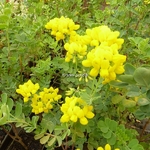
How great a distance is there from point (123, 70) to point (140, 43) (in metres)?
0.23

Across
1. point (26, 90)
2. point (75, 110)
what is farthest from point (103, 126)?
point (26, 90)

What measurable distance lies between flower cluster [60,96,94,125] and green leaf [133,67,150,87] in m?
0.19

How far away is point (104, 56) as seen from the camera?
2.48 ft

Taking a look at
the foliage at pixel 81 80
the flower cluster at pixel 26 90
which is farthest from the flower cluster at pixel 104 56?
the flower cluster at pixel 26 90

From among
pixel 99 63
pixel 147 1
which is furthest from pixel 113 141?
pixel 147 1

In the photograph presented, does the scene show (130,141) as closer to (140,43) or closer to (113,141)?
(113,141)

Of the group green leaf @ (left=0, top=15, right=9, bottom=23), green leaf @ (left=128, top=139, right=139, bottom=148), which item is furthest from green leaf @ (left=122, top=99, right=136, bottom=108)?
green leaf @ (left=0, top=15, right=9, bottom=23)

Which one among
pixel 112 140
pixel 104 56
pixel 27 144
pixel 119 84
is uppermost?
pixel 104 56

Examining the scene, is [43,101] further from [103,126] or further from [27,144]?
[27,144]

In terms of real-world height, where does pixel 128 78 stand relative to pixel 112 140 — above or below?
above

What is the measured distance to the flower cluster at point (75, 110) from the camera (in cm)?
84

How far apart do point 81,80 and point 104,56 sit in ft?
1.08

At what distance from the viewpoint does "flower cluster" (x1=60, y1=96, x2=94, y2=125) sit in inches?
32.9

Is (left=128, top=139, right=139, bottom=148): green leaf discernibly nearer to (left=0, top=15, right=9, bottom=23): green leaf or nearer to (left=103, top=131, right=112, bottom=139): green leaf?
(left=103, top=131, right=112, bottom=139): green leaf
